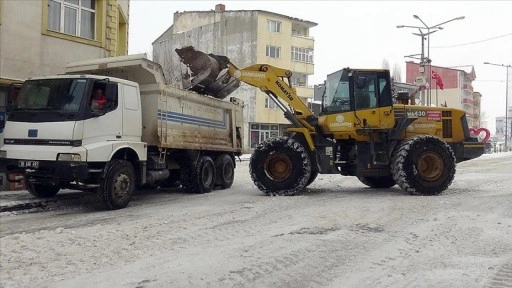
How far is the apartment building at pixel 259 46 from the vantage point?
47.7 metres

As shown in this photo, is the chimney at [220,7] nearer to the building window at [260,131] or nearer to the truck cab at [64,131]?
the building window at [260,131]

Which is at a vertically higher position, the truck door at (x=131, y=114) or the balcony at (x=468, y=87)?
the balcony at (x=468, y=87)

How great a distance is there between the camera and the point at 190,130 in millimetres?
12227

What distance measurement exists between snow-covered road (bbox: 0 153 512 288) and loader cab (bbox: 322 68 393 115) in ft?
7.68

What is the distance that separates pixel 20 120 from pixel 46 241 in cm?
345

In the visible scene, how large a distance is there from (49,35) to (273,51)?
120 ft

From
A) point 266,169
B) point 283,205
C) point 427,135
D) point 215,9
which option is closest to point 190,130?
point 266,169

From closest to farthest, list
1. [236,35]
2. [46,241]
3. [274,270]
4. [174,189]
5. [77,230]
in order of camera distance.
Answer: [274,270] < [46,241] < [77,230] < [174,189] < [236,35]

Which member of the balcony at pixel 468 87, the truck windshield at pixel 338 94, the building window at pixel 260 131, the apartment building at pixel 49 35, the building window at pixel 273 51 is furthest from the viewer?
the balcony at pixel 468 87

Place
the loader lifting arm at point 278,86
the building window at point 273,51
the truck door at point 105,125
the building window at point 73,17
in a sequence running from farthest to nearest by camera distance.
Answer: the building window at point 273,51
the building window at point 73,17
the loader lifting arm at point 278,86
the truck door at point 105,125

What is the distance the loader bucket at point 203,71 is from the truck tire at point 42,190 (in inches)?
158

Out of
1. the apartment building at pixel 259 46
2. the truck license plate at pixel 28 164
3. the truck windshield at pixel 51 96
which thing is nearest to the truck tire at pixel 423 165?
the truck windshield at pixel 51 96

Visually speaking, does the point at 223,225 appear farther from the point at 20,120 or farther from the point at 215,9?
the point at 215,9

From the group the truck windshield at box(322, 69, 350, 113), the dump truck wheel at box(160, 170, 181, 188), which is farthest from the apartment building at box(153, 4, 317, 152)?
the truck windshield at box(322, 69, 350, 113)
